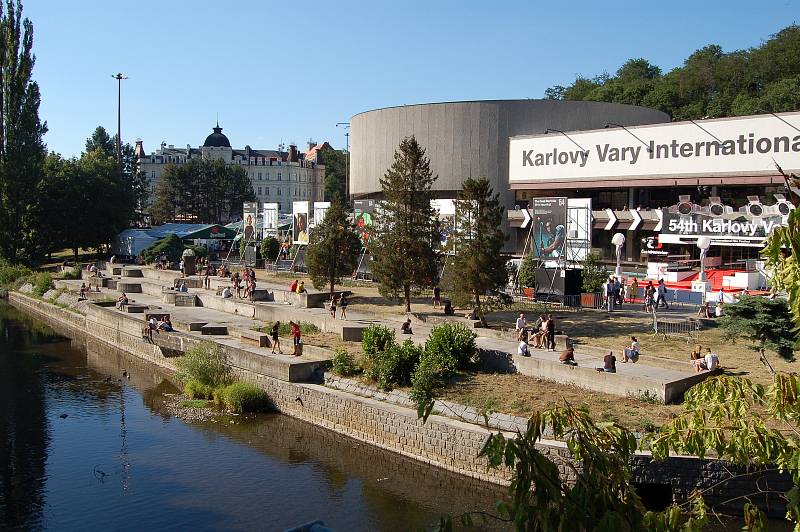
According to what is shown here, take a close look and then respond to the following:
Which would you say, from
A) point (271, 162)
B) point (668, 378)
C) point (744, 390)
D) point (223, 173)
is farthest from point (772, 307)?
point (271, 162)

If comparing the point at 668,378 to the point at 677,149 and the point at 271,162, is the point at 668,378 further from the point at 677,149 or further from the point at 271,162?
the point at 271,162

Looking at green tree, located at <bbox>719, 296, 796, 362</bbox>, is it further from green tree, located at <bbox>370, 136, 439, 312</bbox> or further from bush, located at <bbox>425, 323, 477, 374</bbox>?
green tree, located at <bbox>370, 136, 439, 312</bbox>

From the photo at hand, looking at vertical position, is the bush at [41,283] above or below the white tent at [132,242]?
below

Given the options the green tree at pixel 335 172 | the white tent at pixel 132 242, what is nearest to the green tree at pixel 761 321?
the white tent at pixel 132 242

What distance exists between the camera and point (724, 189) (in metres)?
50.9

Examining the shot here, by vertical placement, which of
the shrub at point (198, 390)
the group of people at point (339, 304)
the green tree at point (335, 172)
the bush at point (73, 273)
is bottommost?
the shrub at point (198, 390)

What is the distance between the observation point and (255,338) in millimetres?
30234

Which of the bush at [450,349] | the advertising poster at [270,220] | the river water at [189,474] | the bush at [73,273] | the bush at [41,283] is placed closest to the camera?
the river water at [189,474]

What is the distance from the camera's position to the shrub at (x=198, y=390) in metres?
27.0

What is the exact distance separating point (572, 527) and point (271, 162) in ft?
388

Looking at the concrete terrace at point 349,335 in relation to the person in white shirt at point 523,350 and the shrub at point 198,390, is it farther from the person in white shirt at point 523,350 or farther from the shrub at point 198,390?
the shrub at point 198,390

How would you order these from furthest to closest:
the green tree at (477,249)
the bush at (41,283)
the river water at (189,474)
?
the bush at (41,283), the green tree at (477,249), the river water at (189,474)

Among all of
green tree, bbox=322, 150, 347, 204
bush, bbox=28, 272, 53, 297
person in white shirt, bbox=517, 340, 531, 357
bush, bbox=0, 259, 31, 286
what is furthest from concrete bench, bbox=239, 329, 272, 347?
green tree, bbox=322, 150, 347, 204

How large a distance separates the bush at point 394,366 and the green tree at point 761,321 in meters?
10.9
